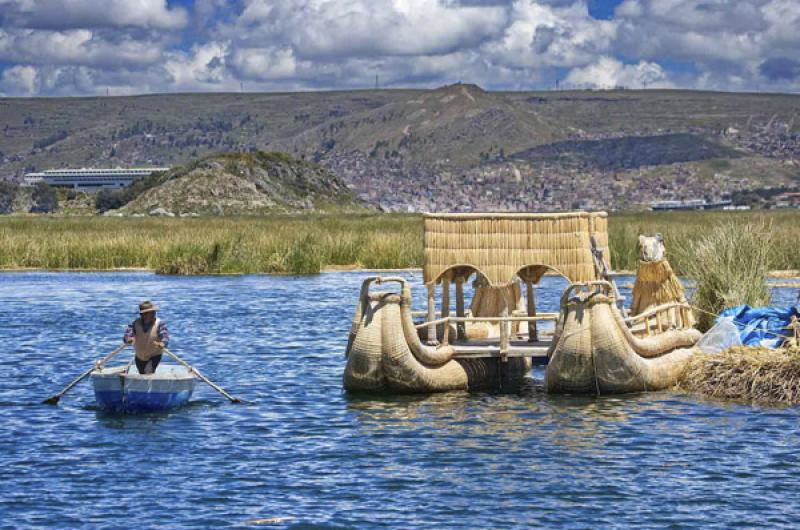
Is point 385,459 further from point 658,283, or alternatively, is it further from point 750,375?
point 658,283

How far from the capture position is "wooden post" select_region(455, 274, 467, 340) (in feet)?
81.3

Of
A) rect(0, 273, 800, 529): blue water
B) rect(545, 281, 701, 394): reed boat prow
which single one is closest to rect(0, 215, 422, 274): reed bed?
rect(0, 273, 800, 529): blue water

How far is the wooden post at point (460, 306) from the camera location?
2477cm

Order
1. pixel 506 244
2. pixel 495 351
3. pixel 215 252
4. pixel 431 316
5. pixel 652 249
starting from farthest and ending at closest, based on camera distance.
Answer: pixel 215 252 < pixel 652 249 < pixel 431 316 < pixel 495 351 < pixel 506 244

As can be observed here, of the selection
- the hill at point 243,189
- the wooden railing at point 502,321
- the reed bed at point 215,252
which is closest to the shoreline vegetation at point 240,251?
the reed bed at point 215,252

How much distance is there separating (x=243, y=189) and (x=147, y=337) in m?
115

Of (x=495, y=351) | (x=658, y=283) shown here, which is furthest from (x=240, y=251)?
(x=495, y=351)

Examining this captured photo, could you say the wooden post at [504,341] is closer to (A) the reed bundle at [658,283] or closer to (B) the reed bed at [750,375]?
(B) the reed bed at [750,375]

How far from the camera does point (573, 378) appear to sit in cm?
2188

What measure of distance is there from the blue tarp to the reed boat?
85 cm

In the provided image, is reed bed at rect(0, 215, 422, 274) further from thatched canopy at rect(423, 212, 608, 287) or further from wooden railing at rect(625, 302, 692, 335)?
thatched canopy at rect(423, 212, 608, 287)

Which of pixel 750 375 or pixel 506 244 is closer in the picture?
pixel 750 375

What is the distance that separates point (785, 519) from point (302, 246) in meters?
39.7

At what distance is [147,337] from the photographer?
21.2 metres
